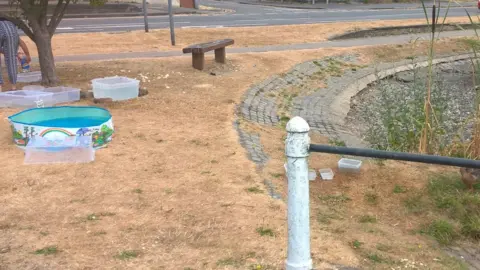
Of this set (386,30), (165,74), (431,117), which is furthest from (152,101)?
(386,30)

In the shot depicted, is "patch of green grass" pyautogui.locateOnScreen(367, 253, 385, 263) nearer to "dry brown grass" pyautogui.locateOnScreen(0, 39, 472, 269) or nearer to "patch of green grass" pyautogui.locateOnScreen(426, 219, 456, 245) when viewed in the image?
"dry brown grass" pyautogui.locateOnScreen(0, 39, 472, 269)

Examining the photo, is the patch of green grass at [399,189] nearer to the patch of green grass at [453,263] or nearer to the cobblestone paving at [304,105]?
the cobblestone paving at [304,105]

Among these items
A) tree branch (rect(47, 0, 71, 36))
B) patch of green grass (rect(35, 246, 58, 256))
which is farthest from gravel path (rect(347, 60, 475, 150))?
tree branch (rect(47, 0, 71, 36))

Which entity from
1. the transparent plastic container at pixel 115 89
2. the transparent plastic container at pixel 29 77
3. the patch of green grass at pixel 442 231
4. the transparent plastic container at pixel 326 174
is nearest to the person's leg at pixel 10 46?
the transparent plastic container at pixel 29 77

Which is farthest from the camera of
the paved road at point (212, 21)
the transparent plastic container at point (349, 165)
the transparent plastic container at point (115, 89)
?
the paved road at point (212, 21)

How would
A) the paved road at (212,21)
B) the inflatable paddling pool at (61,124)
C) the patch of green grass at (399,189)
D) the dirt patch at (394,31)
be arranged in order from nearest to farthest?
the patch of green grass at (399,189), the inflatable paddling pool at (61,124), the dirt patch at (394,31), the paved road at (212,21)

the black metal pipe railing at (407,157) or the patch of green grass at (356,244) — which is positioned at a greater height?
the black metal pipe railing at (407,157)

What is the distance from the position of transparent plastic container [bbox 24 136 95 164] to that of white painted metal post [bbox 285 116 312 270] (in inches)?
141

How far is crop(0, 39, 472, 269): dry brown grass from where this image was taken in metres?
4.57

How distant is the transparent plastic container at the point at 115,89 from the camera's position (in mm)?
9516

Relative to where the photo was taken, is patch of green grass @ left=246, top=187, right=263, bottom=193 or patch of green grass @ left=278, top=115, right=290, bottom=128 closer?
patch of green grass @ left=246, top=187, right=263, bottom=193

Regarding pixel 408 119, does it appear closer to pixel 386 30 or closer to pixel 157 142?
pixel 157 142

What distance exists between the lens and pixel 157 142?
7.55m

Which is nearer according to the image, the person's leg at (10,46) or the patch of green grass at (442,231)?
the patch of green grass at (442,231)
